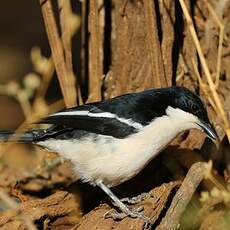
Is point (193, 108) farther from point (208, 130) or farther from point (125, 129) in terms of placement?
point (125, 129)

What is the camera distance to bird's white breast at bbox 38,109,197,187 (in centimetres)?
472

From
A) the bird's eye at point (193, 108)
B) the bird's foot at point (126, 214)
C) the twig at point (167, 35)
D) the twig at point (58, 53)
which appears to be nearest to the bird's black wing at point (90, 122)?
the bird's eye at point (193, 108)

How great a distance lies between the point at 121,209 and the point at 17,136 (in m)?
0.78

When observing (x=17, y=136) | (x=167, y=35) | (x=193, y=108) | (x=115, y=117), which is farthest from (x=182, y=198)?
(x=167, y=35)

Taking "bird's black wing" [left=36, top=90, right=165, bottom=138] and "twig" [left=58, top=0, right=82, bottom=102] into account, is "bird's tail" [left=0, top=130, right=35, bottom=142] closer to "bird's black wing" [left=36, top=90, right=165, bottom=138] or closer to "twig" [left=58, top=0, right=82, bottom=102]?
"bird's black wing" [left=36, top=90, right=165, bottom=138]

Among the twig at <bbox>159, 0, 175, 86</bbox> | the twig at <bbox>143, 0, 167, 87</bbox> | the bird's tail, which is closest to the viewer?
the bird's tail

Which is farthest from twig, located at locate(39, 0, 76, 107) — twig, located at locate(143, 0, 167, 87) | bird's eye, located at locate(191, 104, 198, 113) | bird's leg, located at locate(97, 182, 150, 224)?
bird's eye, located at locate(191, 104, 198, 113)

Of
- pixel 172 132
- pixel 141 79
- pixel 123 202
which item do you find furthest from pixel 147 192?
pixel 141 79

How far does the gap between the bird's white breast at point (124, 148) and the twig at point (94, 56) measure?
0.80 m

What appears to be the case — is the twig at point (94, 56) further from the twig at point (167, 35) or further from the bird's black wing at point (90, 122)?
the bird's black wing at point (90, 122)

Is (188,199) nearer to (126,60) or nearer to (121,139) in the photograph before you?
(121,139)

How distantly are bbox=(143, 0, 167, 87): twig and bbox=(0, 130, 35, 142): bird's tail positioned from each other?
0.95 metres

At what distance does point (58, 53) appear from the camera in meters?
5.46

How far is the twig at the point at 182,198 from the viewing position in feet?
14.6
